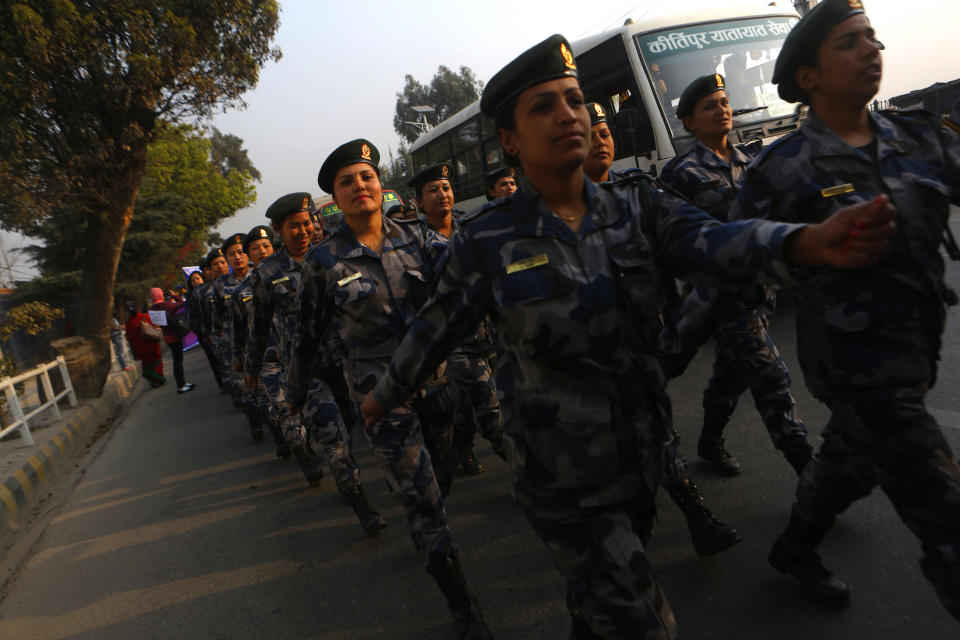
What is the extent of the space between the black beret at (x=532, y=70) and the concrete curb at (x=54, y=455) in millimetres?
5891

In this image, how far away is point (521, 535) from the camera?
3.53 m

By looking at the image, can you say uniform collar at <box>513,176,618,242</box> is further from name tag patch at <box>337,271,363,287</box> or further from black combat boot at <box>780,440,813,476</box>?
black combat boot at <box>780,440,813,476</box>

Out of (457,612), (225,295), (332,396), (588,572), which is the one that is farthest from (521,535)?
(225,295)

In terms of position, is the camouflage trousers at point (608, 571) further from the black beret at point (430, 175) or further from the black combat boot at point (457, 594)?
the black beret at point (430, 175)

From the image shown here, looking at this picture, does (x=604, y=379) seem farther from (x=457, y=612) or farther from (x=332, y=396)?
(x=332, y=396)

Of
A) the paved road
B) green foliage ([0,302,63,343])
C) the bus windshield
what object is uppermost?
the bus windshield

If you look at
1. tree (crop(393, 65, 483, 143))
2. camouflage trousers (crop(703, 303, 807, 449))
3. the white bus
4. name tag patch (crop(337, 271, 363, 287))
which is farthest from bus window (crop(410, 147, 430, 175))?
tree (crop(393, 65, 483, 143))

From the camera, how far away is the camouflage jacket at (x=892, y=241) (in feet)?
6.20

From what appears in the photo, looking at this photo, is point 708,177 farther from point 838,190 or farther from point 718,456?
point 838,190

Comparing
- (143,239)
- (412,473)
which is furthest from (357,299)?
(143,239)

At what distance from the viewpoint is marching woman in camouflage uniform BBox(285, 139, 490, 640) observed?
297 cm

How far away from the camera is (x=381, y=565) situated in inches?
141

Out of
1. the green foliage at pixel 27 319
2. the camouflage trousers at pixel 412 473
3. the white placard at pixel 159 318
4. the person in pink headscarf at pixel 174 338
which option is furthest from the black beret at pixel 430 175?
the white placard at pixel 159 318

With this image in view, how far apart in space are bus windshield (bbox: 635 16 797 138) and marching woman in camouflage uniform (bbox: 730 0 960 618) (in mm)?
5600
